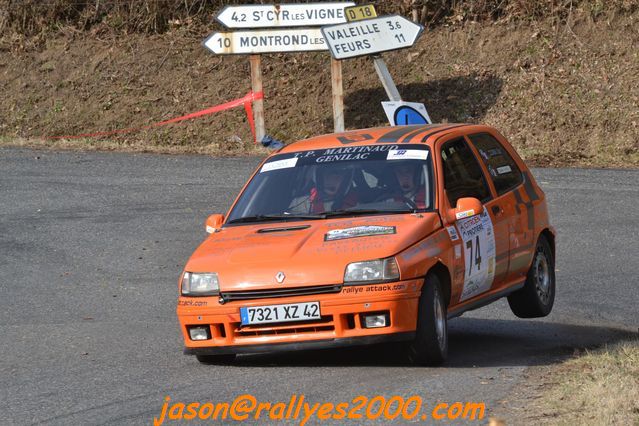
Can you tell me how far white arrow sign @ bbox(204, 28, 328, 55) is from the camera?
78.8 ft

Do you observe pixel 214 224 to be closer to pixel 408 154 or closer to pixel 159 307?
pixel 408 154

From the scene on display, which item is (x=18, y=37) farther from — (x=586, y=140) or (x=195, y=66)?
(x=586, y=140)

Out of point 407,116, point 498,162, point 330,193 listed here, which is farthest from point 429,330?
point 407,116

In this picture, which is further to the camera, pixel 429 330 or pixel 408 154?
pixel 408 154

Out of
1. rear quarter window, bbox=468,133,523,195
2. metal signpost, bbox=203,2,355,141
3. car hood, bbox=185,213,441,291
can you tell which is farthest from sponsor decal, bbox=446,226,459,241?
metal signpost, bbox=203,2,355,141

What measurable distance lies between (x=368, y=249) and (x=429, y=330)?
0.65 metres

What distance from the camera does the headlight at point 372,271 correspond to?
25.8ft

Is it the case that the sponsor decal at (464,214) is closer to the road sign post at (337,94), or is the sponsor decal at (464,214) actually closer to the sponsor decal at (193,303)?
the sponsor decal at (193,303)

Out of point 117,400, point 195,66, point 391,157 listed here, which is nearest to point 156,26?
point 195,66

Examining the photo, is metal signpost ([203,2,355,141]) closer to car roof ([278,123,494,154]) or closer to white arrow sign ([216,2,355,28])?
white arrow sign ([216,2,355,28])

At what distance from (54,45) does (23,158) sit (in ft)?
28.0

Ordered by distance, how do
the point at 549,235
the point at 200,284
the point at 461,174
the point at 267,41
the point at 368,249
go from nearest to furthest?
the point at 368,249 → the point at 200,284 → the point at 461,174 → the point at 549,235 → the point at 267,41

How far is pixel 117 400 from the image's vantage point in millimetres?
7328

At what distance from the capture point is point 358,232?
830 cm
